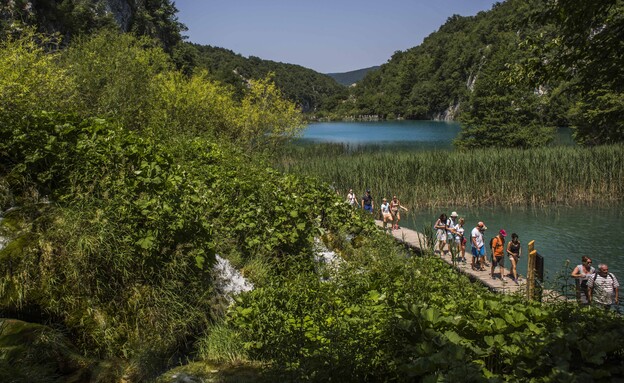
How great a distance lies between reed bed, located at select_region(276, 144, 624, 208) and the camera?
74.0 feet

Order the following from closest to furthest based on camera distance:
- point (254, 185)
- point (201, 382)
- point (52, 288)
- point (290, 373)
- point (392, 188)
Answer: point (290, 373), point (201, 382), point (52, 288), point (254, 185), point (392, 188)

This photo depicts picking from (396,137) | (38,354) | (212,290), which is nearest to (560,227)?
(212,290)

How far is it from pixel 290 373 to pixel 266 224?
15.9 feet

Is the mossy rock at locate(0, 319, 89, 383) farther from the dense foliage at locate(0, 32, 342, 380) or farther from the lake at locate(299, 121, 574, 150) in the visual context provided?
the lake at locate(299, 121, 574, 150)

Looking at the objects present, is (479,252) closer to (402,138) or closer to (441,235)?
(441,235)

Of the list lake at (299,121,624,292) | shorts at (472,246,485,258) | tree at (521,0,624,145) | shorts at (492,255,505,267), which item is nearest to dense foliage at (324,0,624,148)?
tree at (521,0,624,145)

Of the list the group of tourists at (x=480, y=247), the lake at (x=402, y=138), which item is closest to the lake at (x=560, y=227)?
the group of tourists at (x=480, y=247)

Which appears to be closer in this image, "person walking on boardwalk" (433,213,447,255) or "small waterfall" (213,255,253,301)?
"small waterfall" (213,255,253,301)

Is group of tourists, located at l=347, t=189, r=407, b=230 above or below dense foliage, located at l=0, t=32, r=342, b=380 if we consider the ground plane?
below

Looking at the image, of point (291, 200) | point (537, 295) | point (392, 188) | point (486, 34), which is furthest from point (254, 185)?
point (486, 34)

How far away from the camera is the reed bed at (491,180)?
2256 centimetres

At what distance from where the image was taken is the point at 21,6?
3353cm

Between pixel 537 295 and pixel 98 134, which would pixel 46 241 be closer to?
pixel 98 134

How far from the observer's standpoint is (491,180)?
22.9m
